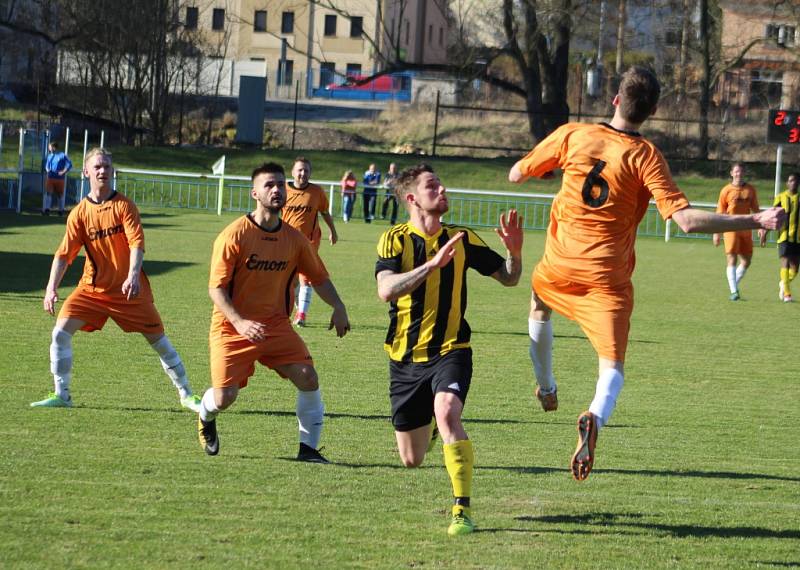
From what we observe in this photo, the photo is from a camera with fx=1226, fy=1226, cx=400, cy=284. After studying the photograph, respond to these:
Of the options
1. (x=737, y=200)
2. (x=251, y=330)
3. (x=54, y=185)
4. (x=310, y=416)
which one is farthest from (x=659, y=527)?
(x=54, y=185)

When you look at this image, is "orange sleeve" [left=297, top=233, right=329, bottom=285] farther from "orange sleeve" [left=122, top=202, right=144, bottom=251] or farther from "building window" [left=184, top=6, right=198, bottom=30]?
"building window" [left=184, top=6, right=198, bottom=30]

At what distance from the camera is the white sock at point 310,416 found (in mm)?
7500

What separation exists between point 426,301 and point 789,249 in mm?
14858

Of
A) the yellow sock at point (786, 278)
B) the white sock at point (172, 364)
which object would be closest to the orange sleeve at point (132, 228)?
the white sock at point (172, 364)

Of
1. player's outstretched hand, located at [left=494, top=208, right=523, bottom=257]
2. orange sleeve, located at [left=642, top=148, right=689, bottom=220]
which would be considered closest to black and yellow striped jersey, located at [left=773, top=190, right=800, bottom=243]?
orange sleeve, located at [left=642, top=148, right=689, bottom=220]

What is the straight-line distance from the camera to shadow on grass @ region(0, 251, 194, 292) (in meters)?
17.1

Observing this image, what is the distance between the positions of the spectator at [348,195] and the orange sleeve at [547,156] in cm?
2907

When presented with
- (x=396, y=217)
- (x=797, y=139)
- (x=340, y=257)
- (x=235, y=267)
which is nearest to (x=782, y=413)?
(x=235, y=267)

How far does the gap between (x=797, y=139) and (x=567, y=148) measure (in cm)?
2501

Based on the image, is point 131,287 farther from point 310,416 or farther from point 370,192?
point 370,192

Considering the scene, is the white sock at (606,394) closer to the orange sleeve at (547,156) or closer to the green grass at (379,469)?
the green grass at (379,469)

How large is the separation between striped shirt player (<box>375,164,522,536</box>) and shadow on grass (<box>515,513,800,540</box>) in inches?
27.5

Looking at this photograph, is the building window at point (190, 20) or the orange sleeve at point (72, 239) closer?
the orange sleeve at point (72, 239)

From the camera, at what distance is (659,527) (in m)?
6.25
